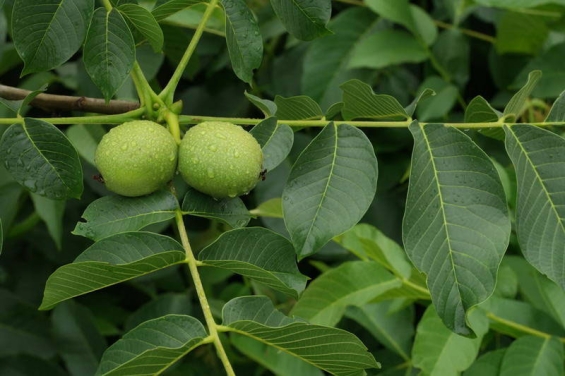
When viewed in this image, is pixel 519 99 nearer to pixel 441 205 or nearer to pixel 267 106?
pixel 441 205

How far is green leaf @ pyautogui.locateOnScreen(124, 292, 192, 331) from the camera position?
1.76 meters

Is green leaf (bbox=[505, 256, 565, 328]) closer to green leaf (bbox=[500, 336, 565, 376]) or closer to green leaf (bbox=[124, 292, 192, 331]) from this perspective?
green leaf (bbox=[500, 336, 565, 376])

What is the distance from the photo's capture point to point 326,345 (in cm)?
104

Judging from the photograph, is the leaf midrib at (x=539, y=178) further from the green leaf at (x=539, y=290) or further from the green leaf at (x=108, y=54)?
the green leaf at (x=108, y=54)

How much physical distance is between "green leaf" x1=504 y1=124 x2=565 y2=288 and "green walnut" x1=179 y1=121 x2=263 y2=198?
39 cm

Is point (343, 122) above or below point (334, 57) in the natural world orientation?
above

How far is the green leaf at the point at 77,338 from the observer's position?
171 centimetres

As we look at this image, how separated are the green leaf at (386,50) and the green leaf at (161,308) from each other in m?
0.69

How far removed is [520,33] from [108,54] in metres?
1.23

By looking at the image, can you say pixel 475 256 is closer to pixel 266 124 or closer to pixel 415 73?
pixel 266 124

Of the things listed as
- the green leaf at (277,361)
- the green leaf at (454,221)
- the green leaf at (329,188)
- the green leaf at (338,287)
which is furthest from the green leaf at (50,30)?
the green leaf at (277,361)

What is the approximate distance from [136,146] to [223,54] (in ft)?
3.25

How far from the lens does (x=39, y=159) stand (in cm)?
115

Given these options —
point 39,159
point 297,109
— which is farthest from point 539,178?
point 39,159
